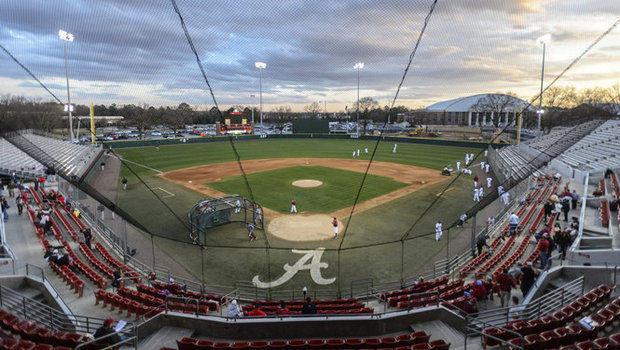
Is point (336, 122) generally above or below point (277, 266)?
above

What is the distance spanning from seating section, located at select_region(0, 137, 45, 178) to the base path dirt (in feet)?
33.7

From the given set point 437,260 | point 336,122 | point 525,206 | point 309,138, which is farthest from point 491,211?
point 336,122

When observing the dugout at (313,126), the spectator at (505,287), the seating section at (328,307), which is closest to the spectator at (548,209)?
the spectator at (505,287)

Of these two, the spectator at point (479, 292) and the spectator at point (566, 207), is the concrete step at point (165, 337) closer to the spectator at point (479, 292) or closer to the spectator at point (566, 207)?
the spectator at point (479, 292)

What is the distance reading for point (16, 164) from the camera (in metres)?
29.5

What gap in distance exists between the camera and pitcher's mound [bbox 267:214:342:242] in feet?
58.7

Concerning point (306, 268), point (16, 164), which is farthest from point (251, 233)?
point (16, 164)

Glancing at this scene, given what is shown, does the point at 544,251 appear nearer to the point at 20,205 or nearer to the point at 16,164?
the point at 20,205

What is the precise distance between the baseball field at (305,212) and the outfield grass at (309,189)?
8 centimetres

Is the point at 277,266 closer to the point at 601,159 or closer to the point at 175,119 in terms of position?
the point at 601,159

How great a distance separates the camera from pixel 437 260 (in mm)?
15031

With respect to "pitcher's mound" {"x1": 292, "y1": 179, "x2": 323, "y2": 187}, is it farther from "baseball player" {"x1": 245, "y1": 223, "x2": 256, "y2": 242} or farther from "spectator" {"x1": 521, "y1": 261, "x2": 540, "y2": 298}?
"spectator" {"x1": 521, "y1": 261, "x2": 540, "y2": 298}

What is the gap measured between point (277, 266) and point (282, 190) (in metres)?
13.9

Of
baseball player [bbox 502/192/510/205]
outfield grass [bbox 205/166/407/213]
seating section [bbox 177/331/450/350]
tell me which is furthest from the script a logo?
baseball player [bbox 502/192/510/205]
